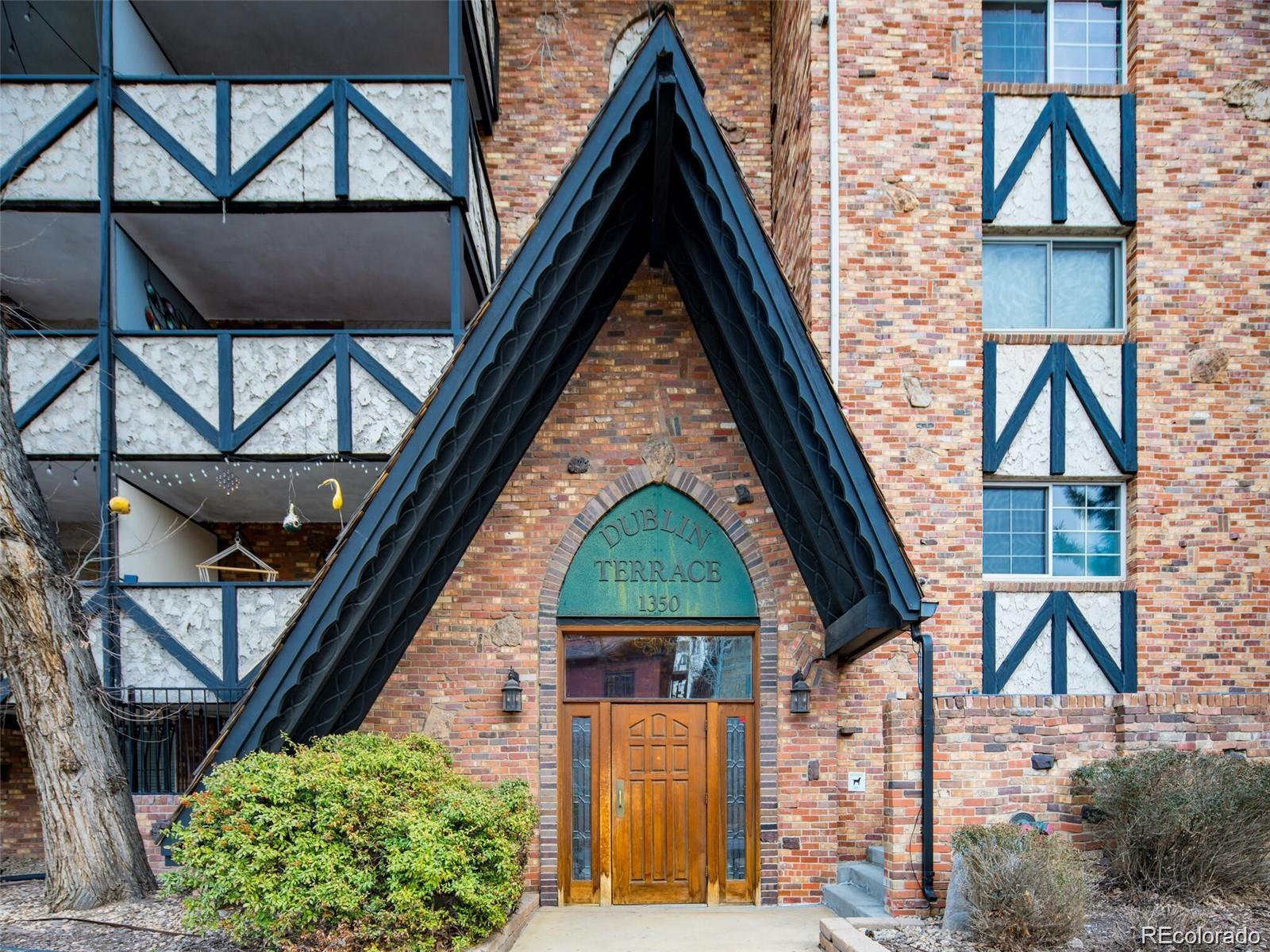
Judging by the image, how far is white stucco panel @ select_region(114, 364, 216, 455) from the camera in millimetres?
8125

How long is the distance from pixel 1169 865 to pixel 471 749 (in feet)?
20.2

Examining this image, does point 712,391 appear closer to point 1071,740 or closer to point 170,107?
point 1071,740

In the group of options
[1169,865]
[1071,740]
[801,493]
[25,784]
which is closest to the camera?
[1169,865]

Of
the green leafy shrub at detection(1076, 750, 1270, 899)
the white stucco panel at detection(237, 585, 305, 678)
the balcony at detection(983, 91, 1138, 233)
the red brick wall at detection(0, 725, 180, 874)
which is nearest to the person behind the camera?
the green leafy shrub at detection(1076, 750, 1270, 899)

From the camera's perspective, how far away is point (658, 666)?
8.23m

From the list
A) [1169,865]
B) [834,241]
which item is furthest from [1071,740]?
[834,241]

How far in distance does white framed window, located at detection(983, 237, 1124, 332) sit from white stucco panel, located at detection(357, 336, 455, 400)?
6.02m

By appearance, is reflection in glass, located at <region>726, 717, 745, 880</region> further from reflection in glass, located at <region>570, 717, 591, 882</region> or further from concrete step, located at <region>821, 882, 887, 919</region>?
reflection in glass, located at <region>570, 717, 591, 882</region>

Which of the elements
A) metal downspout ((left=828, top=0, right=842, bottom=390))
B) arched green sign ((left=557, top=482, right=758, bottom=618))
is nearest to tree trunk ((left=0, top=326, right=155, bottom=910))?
arched green sign ((left=557, top=482, right=758, bottom=618))

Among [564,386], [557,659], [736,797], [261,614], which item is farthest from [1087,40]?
[261,614]

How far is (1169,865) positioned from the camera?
6289 mm

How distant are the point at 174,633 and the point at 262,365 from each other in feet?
9.36

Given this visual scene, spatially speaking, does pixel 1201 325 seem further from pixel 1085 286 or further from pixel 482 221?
pixel 482 221

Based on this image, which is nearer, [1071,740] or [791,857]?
[1071,740]
